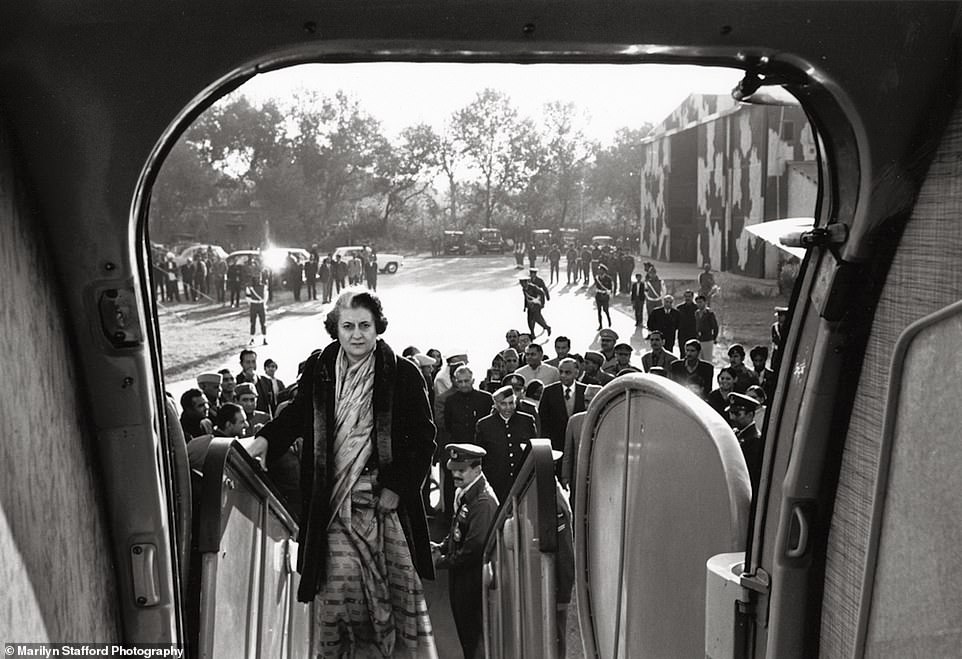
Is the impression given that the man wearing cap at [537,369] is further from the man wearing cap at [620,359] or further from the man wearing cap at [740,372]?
the man wearing cap at [740,372]

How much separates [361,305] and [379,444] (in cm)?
57

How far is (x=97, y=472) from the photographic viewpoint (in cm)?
195

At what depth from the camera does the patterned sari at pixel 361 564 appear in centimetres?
406

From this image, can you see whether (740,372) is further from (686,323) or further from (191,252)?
(191,252)

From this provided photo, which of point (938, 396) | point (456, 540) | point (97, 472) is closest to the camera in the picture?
point (938, 396)

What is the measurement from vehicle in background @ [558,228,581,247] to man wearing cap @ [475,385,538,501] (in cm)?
923

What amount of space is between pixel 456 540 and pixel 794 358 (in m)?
4.37

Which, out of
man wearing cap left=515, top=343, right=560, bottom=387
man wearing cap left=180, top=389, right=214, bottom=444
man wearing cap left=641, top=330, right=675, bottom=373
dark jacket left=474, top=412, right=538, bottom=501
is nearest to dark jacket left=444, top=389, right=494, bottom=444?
dark jacket left=474, top=412, right=538, bottom=501

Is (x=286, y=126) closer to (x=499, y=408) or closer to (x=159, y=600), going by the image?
(x=499, y=408)

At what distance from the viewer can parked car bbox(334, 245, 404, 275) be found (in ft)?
48.9

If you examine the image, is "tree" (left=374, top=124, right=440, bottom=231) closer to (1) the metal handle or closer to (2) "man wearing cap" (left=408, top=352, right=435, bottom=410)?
(2) "man wearing cap" (left=408, top=352, right=435, bottom=410)

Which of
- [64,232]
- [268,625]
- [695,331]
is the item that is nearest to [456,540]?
[268,625]

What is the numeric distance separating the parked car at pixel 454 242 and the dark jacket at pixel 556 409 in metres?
6.11

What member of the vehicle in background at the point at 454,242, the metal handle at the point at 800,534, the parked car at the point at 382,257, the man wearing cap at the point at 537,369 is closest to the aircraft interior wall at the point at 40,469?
the metal handle at the point at 800,534
